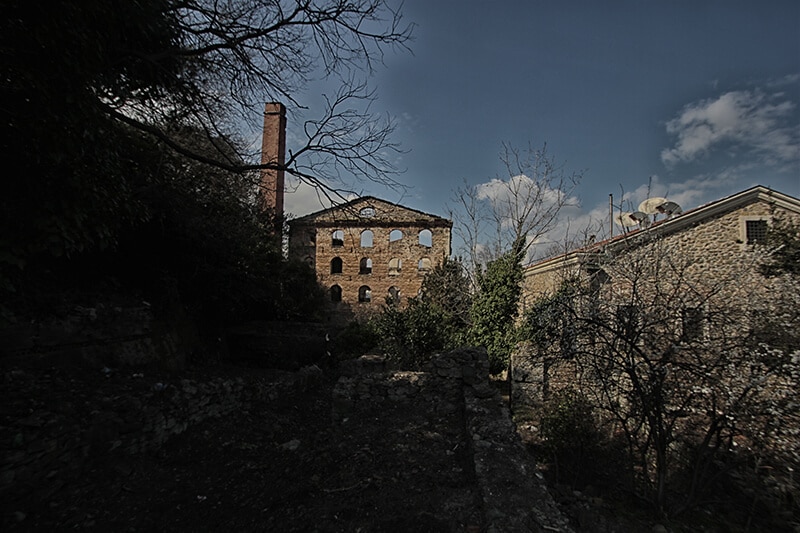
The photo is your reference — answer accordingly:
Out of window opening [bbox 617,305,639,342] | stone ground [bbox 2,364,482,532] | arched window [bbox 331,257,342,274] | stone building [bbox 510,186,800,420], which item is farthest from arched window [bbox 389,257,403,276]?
window opening [bbox 617,305,639,342]

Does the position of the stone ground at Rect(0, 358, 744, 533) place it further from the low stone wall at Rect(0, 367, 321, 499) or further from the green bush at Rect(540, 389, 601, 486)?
the green bush at Rect(540, 389, 601, 486)

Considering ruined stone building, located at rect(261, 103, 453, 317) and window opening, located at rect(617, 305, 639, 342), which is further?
ruined stone building, located at rect(261, 103, 453, 317)

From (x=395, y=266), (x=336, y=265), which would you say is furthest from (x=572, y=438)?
(x=336, y=265)

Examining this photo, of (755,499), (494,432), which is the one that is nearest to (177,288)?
(494,432)

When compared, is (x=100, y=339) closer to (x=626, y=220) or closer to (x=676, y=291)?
(x=676, y=291)

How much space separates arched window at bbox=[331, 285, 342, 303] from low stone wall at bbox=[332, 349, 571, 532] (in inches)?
594

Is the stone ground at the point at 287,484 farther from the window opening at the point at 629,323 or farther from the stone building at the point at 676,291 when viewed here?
the window opening at the point at 629,323

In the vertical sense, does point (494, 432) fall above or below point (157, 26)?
below

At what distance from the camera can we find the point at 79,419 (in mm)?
3258

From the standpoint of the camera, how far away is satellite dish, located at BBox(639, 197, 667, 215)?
368 inches

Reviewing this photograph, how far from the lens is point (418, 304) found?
1054 cm

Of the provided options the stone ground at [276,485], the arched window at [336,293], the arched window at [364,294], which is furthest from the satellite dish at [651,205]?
the arched window at [336,293]

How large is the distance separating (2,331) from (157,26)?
3.34m

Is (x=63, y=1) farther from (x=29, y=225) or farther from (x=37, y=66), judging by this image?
(x=29, y=225)
